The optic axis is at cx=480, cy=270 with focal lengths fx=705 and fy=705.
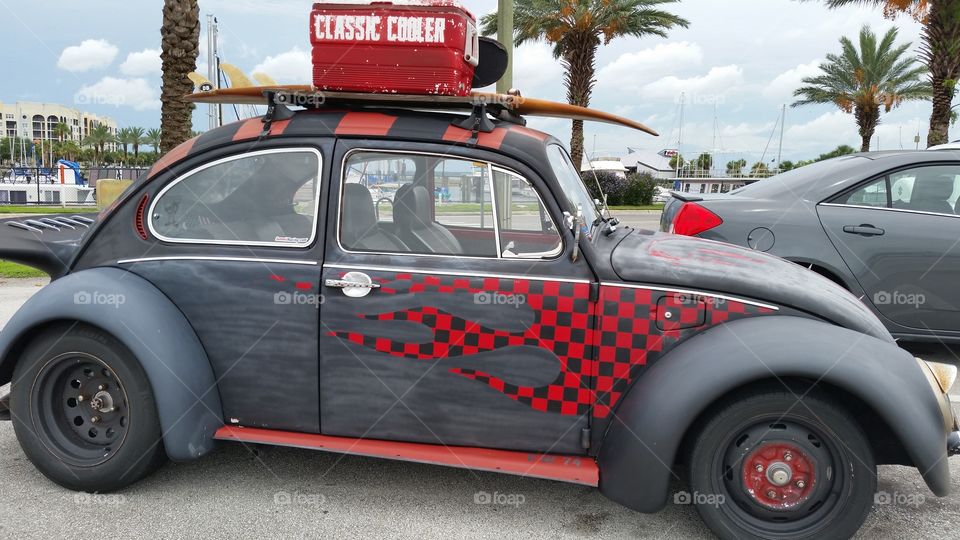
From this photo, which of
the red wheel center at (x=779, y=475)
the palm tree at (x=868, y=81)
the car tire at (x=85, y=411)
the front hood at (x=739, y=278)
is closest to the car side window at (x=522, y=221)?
A: the front hood at (x=739, y=278)

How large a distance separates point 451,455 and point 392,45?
6.20 feet

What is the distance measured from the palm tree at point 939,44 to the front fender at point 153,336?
66.2ft

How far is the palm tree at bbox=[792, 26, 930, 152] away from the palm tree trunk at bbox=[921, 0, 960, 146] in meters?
10.6

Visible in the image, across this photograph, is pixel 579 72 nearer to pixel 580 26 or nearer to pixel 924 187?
pixel 580 26

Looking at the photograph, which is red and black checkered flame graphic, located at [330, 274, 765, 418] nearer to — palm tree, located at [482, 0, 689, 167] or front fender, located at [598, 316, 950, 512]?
front fender, located at [598, 316, 950, 512]

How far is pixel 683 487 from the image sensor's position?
3.44 m

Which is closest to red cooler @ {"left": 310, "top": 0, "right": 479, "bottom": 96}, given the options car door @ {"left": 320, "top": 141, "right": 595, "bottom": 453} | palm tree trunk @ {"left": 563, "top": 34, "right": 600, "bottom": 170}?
car door @ {"left": 320, "top": 141, "right": 595, "bottom": 453}

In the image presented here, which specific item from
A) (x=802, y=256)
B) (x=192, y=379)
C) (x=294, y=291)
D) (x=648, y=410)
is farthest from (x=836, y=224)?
(x=192, y=379)

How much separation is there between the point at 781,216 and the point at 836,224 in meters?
0.38

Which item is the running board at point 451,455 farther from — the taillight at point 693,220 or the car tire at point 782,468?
the taillight at point 693,220

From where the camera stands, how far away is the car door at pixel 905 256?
5047 mm

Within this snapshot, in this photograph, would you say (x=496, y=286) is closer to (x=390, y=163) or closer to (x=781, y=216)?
(x=390, y=163)

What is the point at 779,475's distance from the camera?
Result: 2.90m

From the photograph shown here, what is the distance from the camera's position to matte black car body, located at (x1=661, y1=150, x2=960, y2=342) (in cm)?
506
